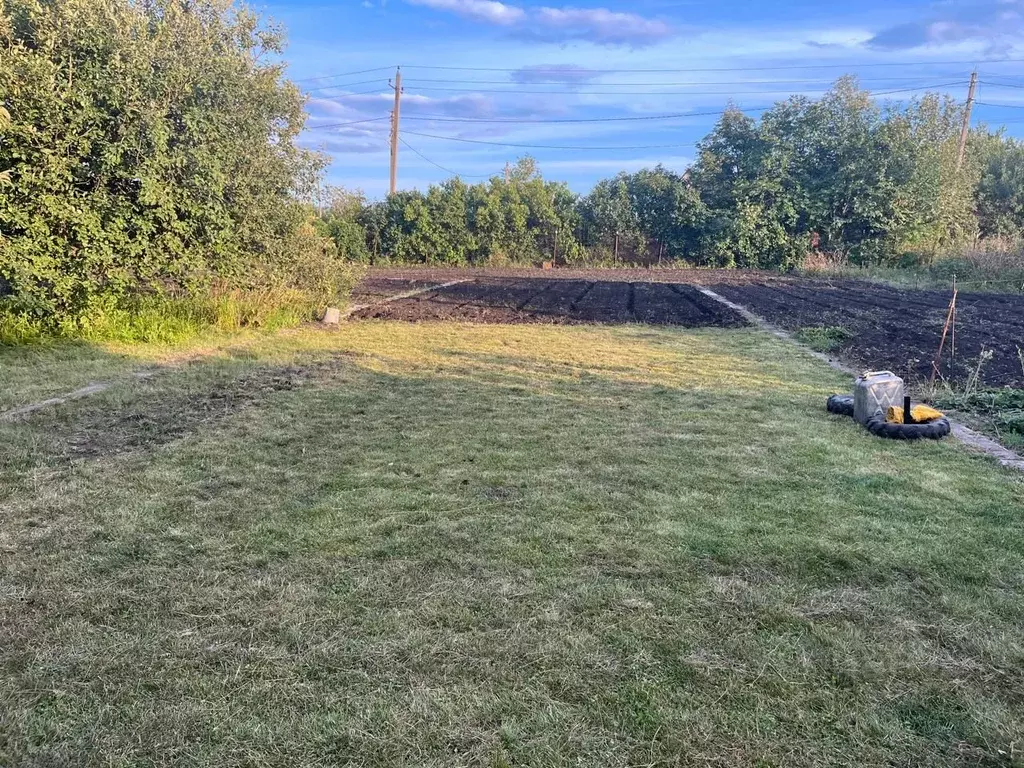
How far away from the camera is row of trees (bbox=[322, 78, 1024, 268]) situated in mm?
26641

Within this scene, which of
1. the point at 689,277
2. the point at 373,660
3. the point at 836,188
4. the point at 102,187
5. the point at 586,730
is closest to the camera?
the point at 586,730

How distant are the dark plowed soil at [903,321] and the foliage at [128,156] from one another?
8237 millimetres

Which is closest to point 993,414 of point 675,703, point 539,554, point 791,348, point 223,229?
point 791,348

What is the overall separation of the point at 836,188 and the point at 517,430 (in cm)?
2670

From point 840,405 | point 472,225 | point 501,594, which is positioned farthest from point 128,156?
point 472,225

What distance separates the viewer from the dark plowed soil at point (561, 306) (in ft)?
39.8

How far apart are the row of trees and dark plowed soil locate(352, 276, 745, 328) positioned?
9999 mm

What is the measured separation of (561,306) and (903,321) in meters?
6.36

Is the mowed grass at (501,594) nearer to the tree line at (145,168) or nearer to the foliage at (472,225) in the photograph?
the tree line at (145,168)

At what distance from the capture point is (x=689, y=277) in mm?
22828

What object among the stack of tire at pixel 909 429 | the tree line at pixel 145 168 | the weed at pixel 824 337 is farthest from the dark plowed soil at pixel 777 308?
the tree line at pixel 145 168

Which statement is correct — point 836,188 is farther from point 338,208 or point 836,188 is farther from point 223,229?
point 223,229

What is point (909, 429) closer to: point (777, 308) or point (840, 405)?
point (840, 405)

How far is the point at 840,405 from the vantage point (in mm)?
5469
